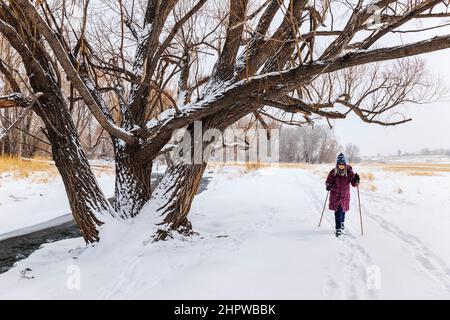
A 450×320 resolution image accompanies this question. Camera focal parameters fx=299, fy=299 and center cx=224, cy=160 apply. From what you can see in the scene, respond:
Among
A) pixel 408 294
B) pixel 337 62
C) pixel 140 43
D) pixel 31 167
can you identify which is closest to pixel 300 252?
pixel 408 294

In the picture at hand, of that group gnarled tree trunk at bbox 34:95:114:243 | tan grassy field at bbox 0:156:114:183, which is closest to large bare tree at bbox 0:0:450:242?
gnarled tree trunk at bbox 34:95:114:243

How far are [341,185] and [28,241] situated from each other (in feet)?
19.1

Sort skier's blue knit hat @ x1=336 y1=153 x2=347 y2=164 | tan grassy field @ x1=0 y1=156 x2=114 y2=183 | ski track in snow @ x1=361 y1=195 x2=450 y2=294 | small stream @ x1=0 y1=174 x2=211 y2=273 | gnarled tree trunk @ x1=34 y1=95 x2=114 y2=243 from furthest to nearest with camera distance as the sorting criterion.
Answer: tan grassy field @ x1=0 y1=156 x2=114 y2=183
skier's blue knit hat @ x1=336 y1=153 x2=347 y2=164
small stream @ x1=0 y1=174 x2=211 y2=273
gnarled tree trunk @ x1=34 y1=95 x2=114 y2=243
ski track in snow @ x1=361 y1=195 x2=450 y2=294

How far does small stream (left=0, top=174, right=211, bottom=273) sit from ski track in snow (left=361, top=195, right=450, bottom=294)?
5.20 m

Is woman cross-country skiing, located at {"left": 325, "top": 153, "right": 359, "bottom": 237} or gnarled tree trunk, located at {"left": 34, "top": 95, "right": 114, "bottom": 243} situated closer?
gnarled tree trunk, located at {"left": 34, "top": 95, "right": 114, "bottom": 243}

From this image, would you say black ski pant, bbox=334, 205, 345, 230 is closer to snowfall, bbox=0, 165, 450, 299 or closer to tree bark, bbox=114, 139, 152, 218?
snowfall, bbox=0, 165, 450, 299

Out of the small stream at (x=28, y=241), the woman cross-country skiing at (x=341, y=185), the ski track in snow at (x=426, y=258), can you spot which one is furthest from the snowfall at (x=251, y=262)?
the woman cross-country skiing at (x=341, y=185)

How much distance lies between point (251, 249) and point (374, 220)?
3.40m

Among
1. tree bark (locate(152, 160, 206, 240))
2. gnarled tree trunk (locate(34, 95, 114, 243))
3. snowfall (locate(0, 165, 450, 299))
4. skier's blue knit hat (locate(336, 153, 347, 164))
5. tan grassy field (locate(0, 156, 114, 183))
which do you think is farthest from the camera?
tan grassy field (locate(0, 156, 114, 183))

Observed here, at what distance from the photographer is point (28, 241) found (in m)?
5.62

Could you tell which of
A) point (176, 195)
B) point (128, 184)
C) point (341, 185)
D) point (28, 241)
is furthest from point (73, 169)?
point (341, 185)

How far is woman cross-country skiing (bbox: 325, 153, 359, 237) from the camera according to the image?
505cm

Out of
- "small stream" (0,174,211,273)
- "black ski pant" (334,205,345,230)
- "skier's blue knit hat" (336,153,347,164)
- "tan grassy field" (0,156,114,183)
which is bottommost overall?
"small stream" (0,174,211,273)

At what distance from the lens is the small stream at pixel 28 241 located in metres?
4.58
